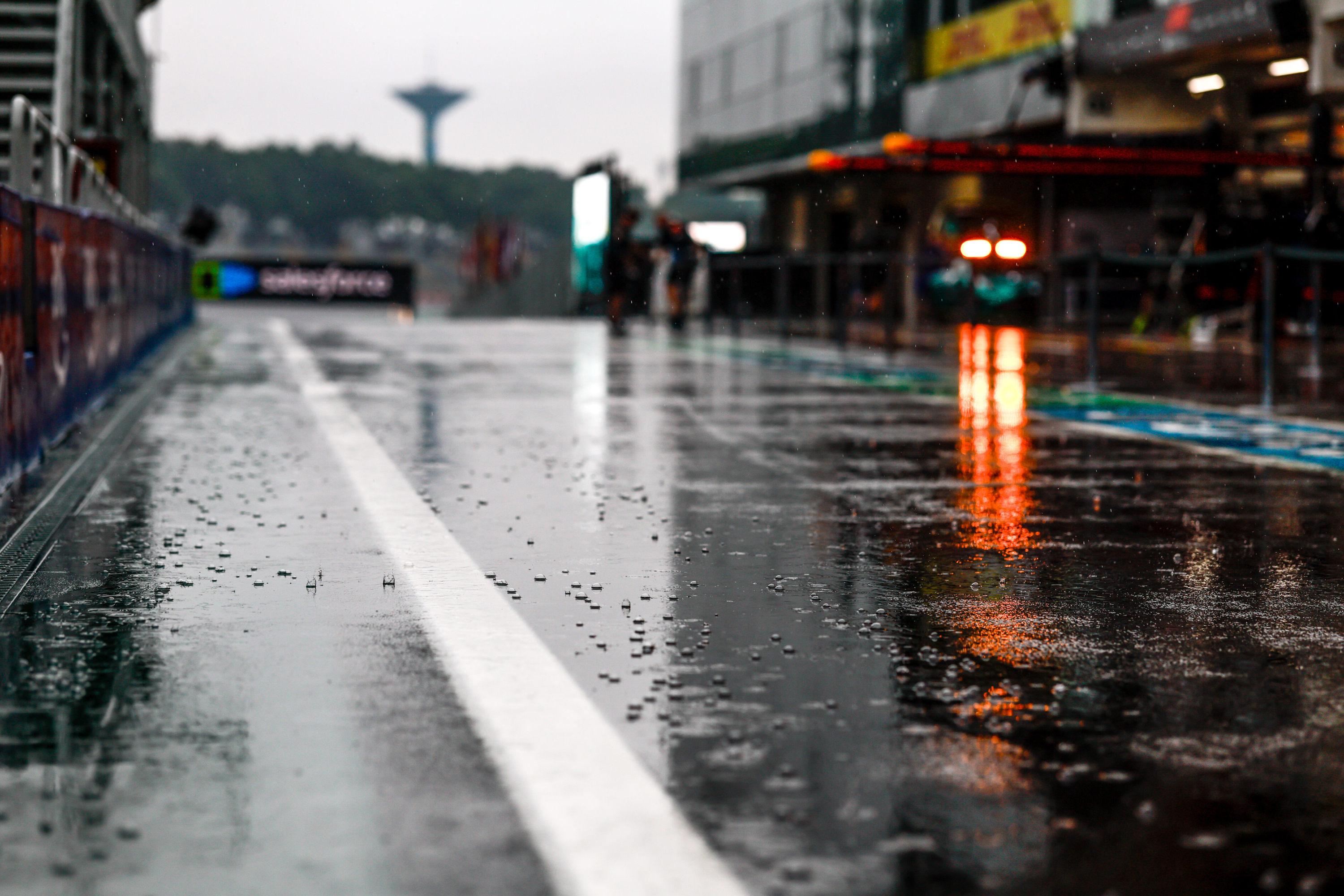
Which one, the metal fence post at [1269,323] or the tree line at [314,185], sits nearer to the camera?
the metal fence post at [1269,323]

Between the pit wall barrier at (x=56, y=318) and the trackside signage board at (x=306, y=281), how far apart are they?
36654 millimetres

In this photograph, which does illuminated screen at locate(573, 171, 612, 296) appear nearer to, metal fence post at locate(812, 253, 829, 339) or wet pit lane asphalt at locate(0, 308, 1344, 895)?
metal fence post at locate(812, 253, 829, 339)

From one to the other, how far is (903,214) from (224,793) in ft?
148

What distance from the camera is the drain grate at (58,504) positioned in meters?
6.91

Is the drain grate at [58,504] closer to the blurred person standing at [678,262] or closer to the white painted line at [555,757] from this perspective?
the white painted line at [555,757]

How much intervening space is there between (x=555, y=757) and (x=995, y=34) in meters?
35.9

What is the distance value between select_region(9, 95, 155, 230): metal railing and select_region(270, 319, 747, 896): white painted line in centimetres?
431

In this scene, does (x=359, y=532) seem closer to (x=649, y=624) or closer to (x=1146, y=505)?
(x=649, y=624)

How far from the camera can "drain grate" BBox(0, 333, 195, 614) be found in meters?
6.91

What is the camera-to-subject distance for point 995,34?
127 ft

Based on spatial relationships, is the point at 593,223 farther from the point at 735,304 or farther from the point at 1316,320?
the point at 1316,320

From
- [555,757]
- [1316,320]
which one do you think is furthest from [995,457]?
[555,757]

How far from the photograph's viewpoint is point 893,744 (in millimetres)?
4500

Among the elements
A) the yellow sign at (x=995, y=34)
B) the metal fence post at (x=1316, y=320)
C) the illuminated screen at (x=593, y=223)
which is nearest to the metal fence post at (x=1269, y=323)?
the metal fence post at (x=1316, y=320)
